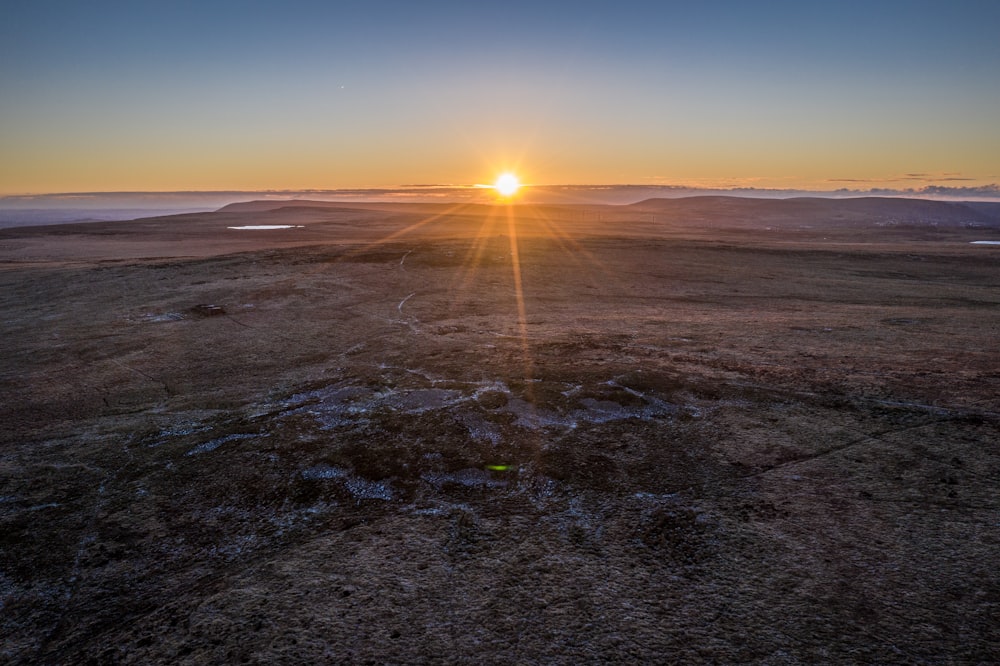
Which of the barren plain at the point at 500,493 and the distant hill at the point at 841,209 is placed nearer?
the barren plain at the point at 500,493

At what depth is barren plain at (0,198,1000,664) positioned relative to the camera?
9.87 feet

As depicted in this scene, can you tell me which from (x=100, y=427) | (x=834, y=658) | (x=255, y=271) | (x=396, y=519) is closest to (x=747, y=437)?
(x=834, y=658)

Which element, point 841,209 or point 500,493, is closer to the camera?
point 500,493

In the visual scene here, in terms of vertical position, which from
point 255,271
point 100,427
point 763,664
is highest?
point 255,271

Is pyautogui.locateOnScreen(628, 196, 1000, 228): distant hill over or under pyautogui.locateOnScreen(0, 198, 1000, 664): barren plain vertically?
over

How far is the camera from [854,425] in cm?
553

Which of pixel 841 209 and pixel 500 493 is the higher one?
pixel 841 209

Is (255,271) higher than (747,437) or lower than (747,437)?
higher

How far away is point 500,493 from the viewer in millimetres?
4441

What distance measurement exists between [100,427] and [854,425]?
801 centimetres

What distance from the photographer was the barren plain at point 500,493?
3.01 metres

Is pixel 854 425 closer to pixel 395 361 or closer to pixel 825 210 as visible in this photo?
pixel 395 361

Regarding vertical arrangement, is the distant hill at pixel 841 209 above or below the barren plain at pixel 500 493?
above

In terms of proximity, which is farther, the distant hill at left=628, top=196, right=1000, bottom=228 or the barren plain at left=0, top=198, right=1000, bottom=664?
the distant hill at left=628, top=196, right=1000, bottom=228
